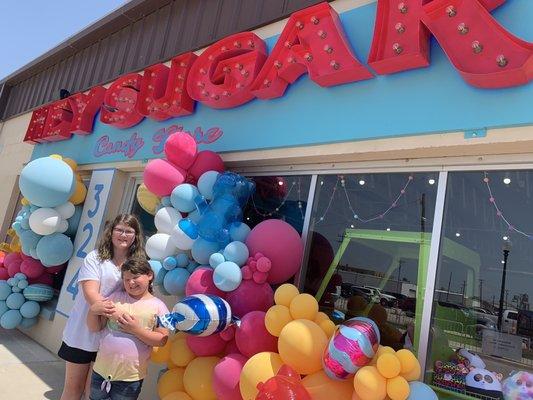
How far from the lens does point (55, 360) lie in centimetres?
431

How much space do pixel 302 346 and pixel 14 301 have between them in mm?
4079

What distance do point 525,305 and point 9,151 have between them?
8.71 m

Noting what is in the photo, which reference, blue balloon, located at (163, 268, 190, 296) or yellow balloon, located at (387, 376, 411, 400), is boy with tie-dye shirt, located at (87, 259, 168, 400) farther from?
yellow balloon, located at (387, 376, 411, 400)

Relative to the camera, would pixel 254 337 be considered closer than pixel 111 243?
Yes

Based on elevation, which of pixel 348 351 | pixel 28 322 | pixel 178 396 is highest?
pixel 348 351

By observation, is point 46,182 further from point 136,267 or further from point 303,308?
point 303,308

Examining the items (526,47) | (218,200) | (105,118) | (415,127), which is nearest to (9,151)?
(105,118)

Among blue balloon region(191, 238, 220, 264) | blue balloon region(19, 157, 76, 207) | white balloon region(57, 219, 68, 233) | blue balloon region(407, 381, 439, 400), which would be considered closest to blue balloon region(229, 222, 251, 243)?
blue balloon region(191, 238, 220, 264)

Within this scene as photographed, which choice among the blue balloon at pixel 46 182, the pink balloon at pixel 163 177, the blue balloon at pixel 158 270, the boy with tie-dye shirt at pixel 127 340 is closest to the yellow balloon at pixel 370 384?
the boy with tie-dye shirt at pixel 127 340

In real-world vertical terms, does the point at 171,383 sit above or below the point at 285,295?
below

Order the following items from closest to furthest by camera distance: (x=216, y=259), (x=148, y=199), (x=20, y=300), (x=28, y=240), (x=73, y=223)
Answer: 1. (x=216, y=259)
2. (x=148, y=199)
3. (x=28, y=240)
4. (x=20, y=300)
5. (x=73, y=223)

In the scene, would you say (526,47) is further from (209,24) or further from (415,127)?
(209,24)

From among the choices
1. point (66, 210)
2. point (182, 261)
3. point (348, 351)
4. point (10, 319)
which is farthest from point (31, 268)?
point (348, 351)

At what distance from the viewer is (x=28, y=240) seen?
4.45 meters
